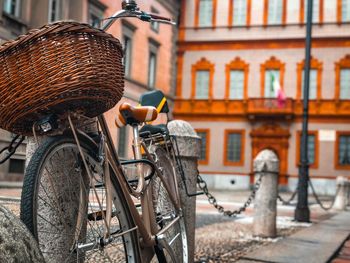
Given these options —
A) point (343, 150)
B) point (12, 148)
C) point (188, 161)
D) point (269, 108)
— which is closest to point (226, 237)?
point (188, 161)

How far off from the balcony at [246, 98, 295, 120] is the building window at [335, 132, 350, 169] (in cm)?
303

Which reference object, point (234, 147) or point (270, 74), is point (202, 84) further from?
point (234, 147)

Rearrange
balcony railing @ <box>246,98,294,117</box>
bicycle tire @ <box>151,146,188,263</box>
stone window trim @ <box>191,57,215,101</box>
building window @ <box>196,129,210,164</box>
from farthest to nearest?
stone window trim @ <box>191,57,215,101</box>
building window @ <box>196,129,210,164</box>
balcony railing @ <box>246,98,294,117</box>
bicycle tire @ <box>151,146,188,263</box>

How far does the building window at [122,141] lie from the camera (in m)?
3.27

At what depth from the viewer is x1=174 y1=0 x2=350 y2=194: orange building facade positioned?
30.7 meters

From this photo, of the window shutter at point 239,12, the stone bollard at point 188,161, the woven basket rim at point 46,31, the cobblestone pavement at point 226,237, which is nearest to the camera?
the woven basket rim at point 46,31

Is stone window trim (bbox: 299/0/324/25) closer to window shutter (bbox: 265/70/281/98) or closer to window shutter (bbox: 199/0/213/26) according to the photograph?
window shutter (bbox: 265/70/281/98)

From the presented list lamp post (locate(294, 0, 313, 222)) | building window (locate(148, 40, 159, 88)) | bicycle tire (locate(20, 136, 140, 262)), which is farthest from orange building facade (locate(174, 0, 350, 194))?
bicycle tire (locate(20, 136, 140, 262))

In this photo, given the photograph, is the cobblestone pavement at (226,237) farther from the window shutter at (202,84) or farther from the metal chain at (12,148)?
the window shutter at (202,84)

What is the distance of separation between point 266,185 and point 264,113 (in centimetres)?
2345

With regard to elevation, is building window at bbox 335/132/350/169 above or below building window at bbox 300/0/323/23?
below

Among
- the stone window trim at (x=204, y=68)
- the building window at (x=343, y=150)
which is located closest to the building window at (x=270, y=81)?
the stone window trim at (x=204, y=68)

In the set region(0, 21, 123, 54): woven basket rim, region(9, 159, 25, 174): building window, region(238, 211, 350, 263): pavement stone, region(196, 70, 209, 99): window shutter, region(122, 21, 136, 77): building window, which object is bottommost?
region(238, 211, 350, 263): pavement stone

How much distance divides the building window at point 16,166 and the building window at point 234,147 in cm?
2862
